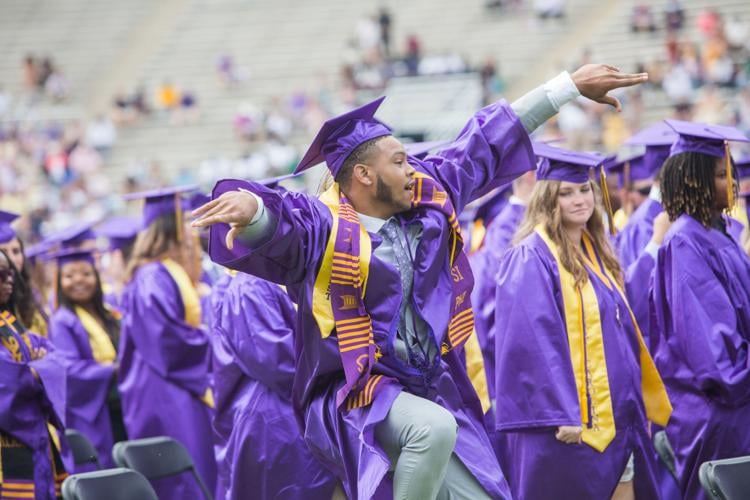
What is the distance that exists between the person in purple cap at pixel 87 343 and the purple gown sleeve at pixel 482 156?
371cm

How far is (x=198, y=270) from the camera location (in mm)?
7902

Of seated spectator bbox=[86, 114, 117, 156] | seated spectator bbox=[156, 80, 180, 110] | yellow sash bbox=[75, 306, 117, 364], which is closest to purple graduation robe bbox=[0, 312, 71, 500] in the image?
yellow sash bbox=[75, 306, 117, 364]

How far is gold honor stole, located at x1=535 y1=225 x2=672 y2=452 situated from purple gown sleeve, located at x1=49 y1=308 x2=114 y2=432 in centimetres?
334

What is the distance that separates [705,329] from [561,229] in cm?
77

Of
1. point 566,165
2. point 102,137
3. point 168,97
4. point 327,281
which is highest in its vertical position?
point 327,281

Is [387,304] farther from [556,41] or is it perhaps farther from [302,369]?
[556,41]

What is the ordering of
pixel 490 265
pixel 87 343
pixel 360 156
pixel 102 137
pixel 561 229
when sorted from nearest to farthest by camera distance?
pixel 360 156 < pixel 561 229 < pixel 490 265 < pixel 87 343 < pixel 102 137

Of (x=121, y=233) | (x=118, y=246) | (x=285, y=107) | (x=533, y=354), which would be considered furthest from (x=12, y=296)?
(x=285, y=107)

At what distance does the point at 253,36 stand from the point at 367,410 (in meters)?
24.8

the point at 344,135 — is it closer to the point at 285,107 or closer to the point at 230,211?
Answer: the point at 230,211

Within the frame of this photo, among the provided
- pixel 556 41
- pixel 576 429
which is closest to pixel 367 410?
pixel 576 429

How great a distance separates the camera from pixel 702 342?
18.5ft

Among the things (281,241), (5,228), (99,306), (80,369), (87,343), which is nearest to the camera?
(281,241)

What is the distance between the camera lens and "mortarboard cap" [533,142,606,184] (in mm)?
5973
